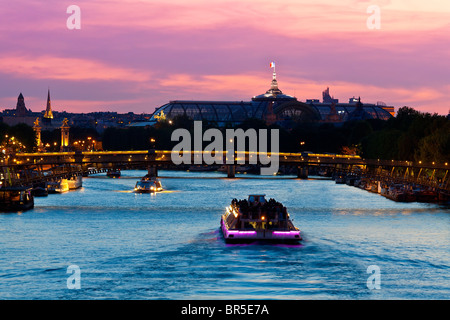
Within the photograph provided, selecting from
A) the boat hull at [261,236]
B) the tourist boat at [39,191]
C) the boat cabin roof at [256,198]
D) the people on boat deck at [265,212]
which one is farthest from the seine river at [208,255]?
the tourist boat at [39,191]

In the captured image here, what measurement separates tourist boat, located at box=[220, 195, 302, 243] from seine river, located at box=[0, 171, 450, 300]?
108cm

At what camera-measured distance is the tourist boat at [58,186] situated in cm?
10744

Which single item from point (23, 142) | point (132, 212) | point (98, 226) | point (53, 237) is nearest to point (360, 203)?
point (132, 212)

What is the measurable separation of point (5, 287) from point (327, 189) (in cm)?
7567

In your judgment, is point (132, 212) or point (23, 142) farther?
point (23, 142)

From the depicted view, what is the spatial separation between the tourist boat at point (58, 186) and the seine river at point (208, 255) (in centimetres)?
2085

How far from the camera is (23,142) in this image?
527ft

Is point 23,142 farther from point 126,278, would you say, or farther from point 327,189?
point 126,278

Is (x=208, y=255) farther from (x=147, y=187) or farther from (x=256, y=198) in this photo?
(x=147, y=187)

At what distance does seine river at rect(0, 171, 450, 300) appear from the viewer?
4347 centimetres

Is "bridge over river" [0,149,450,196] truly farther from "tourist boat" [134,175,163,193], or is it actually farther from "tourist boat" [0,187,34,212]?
"tourist boat" [0,187,34,212]

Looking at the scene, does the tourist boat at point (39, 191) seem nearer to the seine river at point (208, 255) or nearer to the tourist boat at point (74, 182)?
the tourist boat at point (74, 182)

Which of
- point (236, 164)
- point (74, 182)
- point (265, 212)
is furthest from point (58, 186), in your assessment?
point (265, 212)
